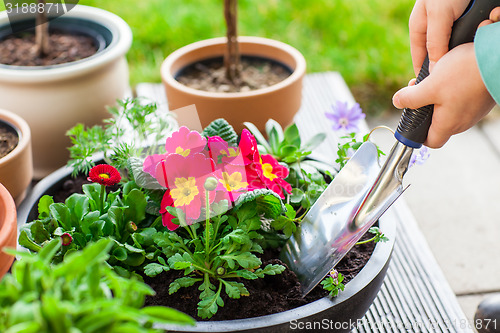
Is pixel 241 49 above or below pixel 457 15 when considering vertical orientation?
below

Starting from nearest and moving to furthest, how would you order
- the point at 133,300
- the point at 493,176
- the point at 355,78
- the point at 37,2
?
the point at 133,300 → the point at 37,2 → the point at 493,176 → the point at 355,78

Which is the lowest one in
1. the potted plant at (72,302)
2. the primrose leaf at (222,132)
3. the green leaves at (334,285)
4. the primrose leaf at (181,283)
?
the primrose leaf at (181,283)

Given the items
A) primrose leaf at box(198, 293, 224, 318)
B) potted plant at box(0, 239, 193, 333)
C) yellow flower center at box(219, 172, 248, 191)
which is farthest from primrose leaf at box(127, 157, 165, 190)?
potted plant at box(0, 239, 193, 333)

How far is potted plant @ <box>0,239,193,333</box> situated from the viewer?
48cm

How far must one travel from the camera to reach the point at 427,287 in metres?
1.08

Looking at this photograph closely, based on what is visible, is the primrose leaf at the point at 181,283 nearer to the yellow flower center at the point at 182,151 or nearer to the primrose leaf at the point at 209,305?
the primrose leaf at the point at 209,305

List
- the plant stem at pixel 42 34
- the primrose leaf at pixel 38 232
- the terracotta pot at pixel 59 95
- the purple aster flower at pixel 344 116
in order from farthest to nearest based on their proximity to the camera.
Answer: the plant stem at pixel 42 34 → the terracotta pot at pixel 59 95 → the purple aster flower at pixel 344 116 → the primrose leaf at pixel 38 232

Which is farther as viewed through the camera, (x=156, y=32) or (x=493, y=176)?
(x=156, y=32)

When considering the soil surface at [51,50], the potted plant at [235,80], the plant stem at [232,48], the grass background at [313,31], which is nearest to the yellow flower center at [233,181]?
the potted plant at [235,80]

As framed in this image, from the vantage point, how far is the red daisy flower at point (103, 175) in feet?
2.70

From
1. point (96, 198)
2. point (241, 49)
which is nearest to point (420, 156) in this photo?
point (96, 198)

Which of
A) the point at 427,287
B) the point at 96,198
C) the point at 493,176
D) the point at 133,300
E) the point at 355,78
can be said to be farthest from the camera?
the point at 355,78

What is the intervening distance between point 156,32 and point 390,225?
1588 millimetres

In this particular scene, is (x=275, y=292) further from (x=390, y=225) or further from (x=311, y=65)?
(x=311, y=65)
